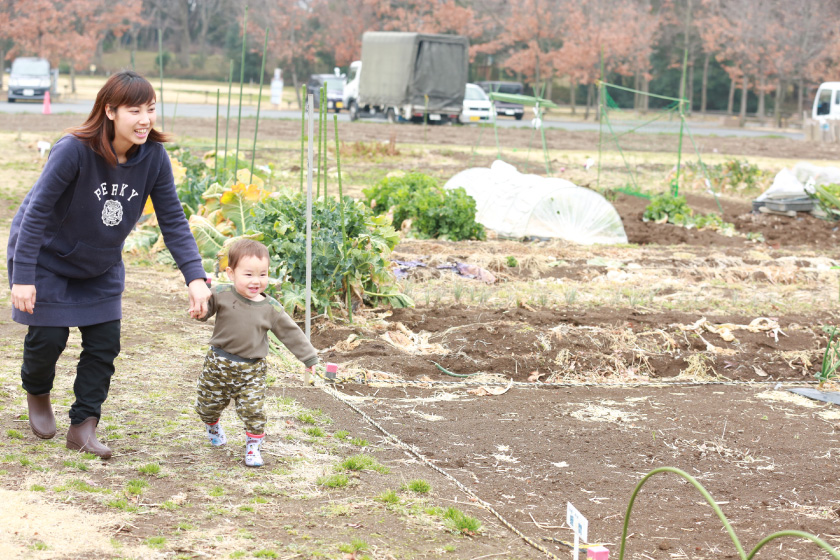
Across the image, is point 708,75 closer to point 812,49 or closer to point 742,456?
point 812,49

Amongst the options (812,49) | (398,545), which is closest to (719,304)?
(398,545)

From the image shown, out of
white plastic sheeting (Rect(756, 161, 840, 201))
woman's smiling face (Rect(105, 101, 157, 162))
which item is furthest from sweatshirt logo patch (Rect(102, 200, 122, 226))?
white plastic sheeting (Rect(756, 161, 840, 201))

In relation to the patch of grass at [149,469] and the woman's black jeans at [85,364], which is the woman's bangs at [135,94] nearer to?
the woman's black jeans at [85,364]

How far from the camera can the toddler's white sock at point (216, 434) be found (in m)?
4.32

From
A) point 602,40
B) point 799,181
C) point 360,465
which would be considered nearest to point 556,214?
point 799,181

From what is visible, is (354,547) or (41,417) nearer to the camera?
(354,547)

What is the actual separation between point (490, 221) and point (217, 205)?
13.1ft

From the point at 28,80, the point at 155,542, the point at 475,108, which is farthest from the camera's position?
the point at 28,80

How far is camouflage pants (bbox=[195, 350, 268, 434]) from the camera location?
4047mm

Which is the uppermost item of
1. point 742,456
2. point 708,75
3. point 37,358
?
point 708,75

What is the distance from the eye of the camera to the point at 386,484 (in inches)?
158

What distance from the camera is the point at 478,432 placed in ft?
16.3

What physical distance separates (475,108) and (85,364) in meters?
28.8

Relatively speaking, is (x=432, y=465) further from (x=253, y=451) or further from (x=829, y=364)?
(x=829, y=364)
